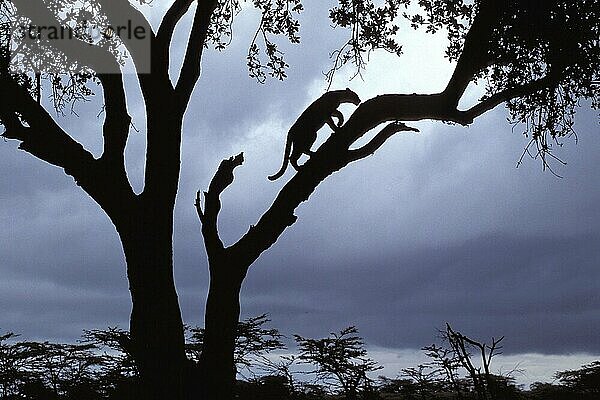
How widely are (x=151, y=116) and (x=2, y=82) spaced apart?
2009mm

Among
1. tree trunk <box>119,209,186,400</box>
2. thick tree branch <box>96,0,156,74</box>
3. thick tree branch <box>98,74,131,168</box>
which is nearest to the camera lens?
tree trunk <box>119,209,186,400</box>

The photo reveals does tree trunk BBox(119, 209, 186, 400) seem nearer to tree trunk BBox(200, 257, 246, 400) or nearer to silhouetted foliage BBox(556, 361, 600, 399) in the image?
tree trunk BBox(200, 257, 246, 400)

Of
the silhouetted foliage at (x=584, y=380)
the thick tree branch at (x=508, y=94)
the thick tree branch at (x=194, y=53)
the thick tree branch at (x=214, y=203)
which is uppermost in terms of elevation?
the thick tree branch at (x=194, y=53)

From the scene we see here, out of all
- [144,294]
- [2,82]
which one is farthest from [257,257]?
[2,82]

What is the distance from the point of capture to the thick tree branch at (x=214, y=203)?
9328mm

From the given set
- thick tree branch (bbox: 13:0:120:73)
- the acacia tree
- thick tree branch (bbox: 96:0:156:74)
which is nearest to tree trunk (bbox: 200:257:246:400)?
the acacia tree

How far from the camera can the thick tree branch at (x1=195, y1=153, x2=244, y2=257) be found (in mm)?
9328

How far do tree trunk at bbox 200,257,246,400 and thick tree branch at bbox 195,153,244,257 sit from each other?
25 cm

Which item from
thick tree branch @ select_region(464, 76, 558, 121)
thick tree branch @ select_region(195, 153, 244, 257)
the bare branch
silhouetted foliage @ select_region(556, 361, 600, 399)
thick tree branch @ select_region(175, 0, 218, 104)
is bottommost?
silhouetted foliage @ select_region(556, 361, 600, 399)

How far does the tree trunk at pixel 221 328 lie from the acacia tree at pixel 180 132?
0.05 feet

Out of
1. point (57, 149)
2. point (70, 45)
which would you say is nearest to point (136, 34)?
point (70, 45)

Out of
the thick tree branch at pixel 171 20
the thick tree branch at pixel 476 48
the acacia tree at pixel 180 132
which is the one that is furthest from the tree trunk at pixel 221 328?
the thick tree branch at pixel 476 48

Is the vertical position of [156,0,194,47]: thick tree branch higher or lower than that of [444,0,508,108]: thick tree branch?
higher

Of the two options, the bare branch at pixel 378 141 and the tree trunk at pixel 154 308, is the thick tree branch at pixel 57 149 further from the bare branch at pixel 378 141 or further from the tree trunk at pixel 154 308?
the bare branch at pixel 378 141
